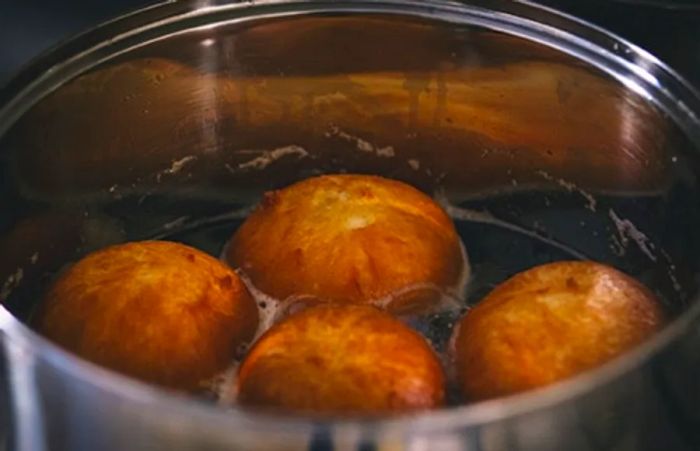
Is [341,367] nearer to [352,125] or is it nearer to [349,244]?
[349,244]

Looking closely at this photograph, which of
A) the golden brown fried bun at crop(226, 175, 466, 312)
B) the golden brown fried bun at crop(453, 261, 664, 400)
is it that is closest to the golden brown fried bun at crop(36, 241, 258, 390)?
the golden brown fried bun at crop(226, 175, 466, 312)

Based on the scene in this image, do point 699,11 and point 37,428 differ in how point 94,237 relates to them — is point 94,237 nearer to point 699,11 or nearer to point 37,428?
point 37,428

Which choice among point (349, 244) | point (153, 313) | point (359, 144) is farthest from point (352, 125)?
point (153, 313)

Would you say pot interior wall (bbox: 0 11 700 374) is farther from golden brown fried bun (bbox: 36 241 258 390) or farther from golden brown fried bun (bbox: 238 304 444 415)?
golden brown fried bun (bbox: 238 304 444 415)

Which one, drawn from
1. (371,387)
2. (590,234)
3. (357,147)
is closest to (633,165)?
(590,234)

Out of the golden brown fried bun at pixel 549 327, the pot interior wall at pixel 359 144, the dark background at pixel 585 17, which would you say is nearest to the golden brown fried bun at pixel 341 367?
the golden brown fried bun at pixel 549 327
